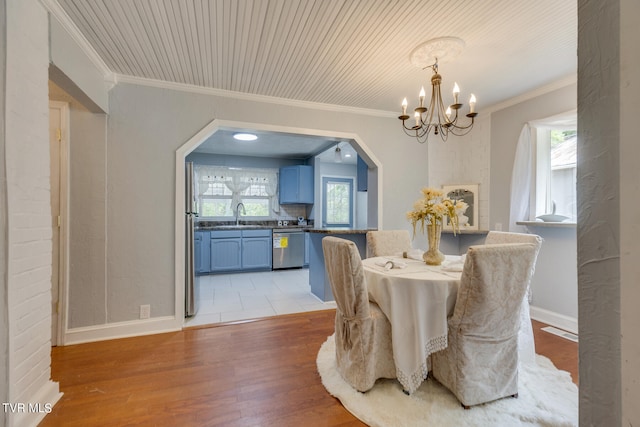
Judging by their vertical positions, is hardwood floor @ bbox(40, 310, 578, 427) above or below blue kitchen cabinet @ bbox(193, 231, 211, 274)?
below

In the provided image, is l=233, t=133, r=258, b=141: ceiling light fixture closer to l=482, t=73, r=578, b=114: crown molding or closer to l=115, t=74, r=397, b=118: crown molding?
l=115, t=74, r=397, b=118: crown molding

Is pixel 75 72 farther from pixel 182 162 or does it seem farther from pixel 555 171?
pixel 555 171

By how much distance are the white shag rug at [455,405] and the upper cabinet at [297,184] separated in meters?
4.21

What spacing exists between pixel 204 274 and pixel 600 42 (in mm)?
5490

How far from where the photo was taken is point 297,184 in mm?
5812

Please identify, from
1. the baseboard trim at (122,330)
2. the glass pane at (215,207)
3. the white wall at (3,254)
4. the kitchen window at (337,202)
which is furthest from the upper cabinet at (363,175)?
the white wall at (3,254)

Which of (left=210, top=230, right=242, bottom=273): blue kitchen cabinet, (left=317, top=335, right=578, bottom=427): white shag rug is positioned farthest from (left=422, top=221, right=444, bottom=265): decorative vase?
(left=210, top=230, right=242, bottom=273): blue kitchen cabinet

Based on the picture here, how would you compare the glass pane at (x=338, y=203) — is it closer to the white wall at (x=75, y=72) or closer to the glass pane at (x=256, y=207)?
the glass pane at (x=256, y=207)

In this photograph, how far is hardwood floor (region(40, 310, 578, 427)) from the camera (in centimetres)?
157

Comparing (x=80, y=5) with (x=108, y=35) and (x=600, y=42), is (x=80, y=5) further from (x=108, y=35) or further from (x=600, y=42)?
(x=600, y=42)

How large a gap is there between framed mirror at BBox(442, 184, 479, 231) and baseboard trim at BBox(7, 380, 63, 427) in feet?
12.7

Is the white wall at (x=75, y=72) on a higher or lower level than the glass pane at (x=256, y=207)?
higher

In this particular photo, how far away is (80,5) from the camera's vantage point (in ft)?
5.64

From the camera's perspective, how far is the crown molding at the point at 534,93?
2644 mm
